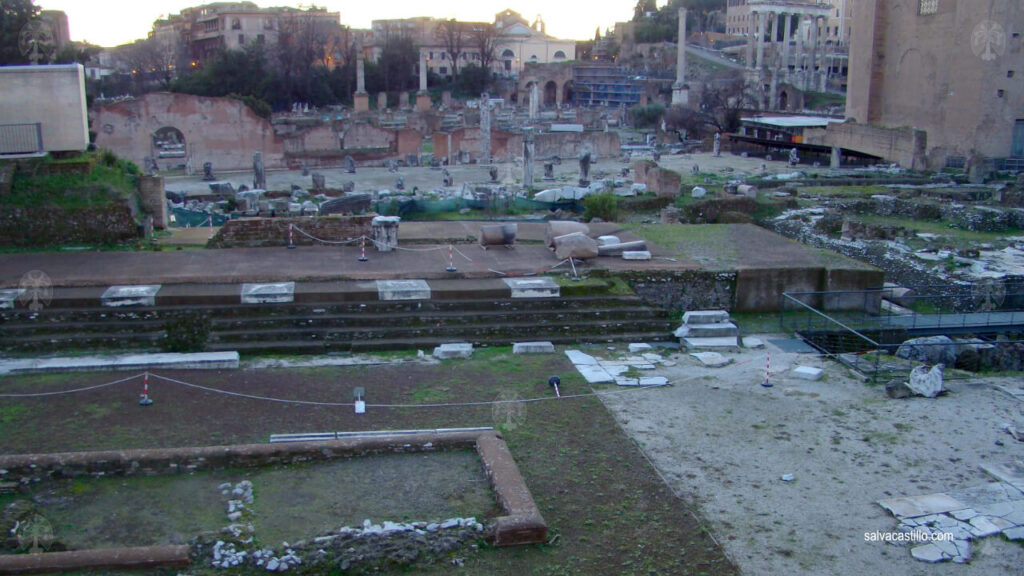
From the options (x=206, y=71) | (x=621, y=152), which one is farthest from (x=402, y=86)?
(x=621, y=152)

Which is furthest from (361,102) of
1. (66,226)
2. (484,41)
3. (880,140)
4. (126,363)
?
(126,363)

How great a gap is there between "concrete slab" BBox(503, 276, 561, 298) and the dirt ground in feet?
7.49

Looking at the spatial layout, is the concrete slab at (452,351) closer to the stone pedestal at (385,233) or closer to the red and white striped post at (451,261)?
the red and white striped post at (451,261)

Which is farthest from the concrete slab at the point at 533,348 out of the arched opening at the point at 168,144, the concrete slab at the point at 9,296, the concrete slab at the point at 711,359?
the arched opening at the point at 168,144

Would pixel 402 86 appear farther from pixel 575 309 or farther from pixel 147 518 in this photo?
pixel 147 518

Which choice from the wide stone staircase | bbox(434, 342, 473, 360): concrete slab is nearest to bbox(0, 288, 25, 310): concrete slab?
the wide stone staircase

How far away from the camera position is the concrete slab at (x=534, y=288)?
43.2ft

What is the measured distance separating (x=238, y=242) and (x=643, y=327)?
733 cm

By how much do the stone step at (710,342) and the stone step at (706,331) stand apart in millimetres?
88

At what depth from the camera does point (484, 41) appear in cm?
7369

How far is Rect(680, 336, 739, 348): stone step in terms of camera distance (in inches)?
498

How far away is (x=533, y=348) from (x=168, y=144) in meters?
41.0

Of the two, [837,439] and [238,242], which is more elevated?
[238,242]

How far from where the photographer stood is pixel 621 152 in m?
43.2
